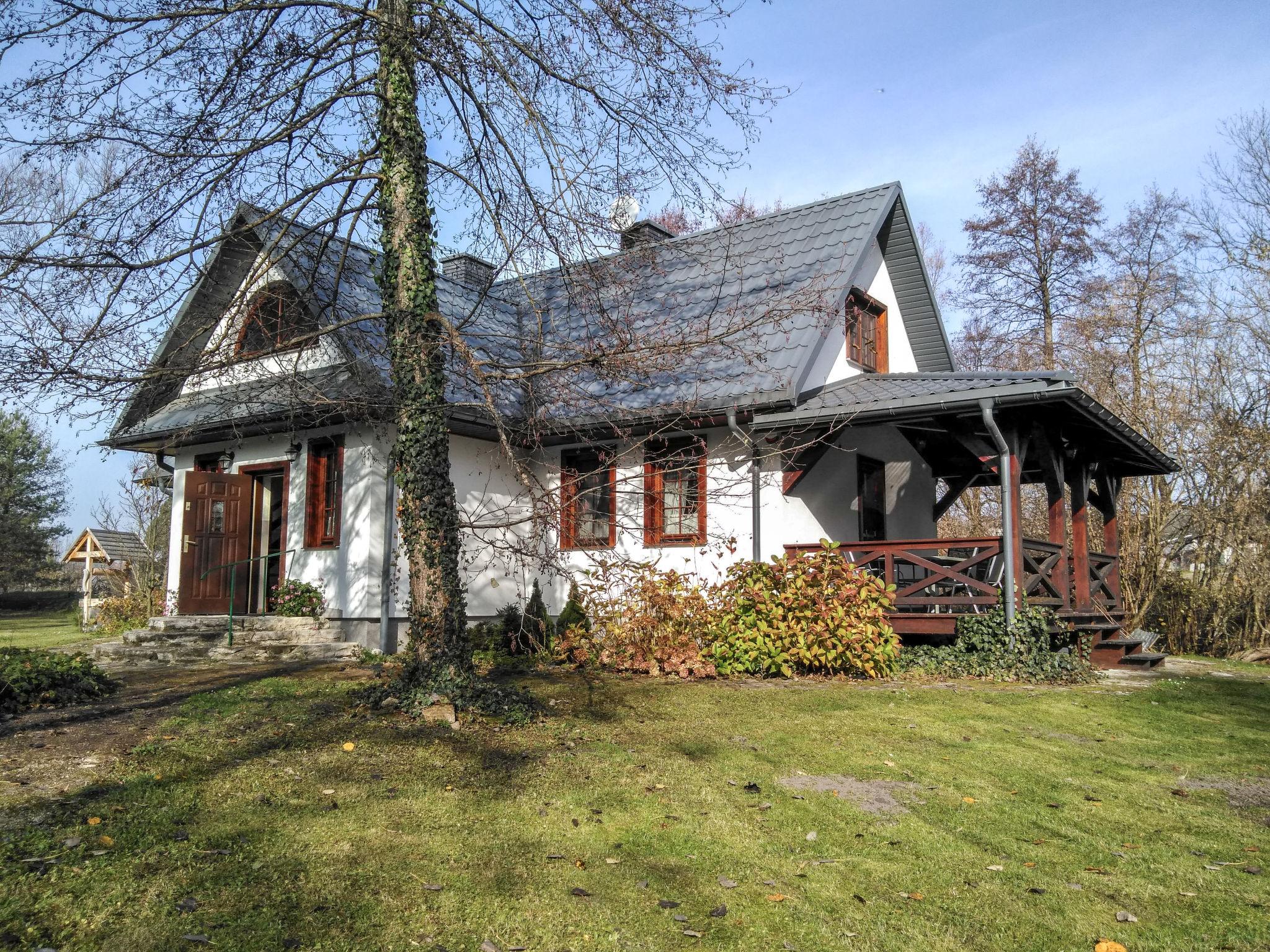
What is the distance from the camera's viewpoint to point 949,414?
33.7 feet

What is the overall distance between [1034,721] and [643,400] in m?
6.12

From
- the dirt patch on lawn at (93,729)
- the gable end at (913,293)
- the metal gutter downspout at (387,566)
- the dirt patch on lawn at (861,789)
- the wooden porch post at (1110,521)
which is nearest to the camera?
the dirt patch on lawn at (93,729)

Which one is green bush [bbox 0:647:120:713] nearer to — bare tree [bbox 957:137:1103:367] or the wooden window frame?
the wooden window frame

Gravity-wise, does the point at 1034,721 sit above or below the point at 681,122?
below

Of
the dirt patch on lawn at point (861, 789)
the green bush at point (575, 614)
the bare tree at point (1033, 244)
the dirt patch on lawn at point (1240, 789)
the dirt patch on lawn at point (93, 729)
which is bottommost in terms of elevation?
the dirt patch on lawn at point (1240, 789)

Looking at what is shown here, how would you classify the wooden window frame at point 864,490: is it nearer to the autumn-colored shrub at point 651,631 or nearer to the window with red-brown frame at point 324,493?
the autumn-colored shrub at point 651,631

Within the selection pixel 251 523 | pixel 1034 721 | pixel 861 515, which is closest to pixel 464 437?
pixel 251 523

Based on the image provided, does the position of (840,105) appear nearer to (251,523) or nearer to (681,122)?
(681,122)

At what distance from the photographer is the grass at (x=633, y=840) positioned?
3.52 m

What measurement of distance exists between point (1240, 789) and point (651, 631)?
220 inches

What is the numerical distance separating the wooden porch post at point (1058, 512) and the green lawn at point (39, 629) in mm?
11800

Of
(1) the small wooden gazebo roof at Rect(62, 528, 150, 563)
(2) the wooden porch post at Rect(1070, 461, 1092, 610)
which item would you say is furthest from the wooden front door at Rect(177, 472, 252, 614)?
(2) the wooden porch post at Rect(1070, 461, 1092, 610)

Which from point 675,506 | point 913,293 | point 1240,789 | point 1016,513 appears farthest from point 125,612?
point 1240,789

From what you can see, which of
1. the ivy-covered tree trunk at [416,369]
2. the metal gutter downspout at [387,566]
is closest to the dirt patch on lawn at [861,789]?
the ivy-covered tree trunk at [416,369]
